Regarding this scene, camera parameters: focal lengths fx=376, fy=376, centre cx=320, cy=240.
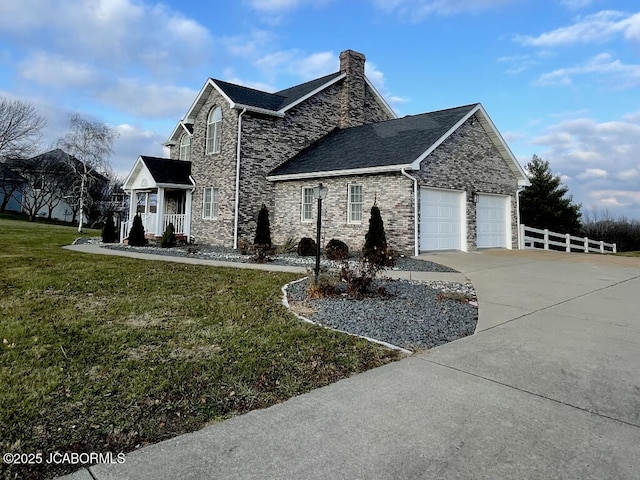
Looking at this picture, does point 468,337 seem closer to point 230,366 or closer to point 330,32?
point 230,366

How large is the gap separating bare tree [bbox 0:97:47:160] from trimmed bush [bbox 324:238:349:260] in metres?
31.9

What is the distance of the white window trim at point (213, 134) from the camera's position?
18.4 metres

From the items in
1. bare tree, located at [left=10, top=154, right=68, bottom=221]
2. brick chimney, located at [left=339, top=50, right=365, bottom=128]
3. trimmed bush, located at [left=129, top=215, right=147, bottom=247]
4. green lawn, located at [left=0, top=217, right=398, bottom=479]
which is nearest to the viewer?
green lawn, located at [left=0, top=217, right=398, bottom=479]

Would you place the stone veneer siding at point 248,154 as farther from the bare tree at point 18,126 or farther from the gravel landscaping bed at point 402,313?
the bare tree at point 18,126

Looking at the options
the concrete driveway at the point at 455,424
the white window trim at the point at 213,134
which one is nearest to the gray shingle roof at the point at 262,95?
the white window trim at the point at 213,134

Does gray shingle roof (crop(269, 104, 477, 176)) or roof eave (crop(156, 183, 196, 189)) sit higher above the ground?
gray shingle roof (crop(269, 104, 477, 176))

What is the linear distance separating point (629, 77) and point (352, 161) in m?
9.48

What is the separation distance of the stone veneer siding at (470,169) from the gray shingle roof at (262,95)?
8.09 meters

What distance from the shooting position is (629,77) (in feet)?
40.1

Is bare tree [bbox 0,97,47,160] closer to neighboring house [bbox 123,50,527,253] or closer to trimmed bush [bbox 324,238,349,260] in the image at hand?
neighboring house [bbox 123,50,527,253]

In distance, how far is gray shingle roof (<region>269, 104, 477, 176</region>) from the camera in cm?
1416

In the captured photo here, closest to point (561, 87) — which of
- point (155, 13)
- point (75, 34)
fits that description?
point (155, 13)

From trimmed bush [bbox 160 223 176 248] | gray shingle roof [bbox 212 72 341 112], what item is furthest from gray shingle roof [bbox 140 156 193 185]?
gray shingle roof [bbox 212 72 341 112]

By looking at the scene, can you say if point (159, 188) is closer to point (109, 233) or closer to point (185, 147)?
point (109, 233)
